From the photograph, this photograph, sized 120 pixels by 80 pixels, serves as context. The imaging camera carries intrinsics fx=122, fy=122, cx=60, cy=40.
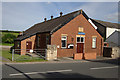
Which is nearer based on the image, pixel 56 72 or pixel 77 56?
pixel 56 72

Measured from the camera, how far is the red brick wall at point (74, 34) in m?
17.5

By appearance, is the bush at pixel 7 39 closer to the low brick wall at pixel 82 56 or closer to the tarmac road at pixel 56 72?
the low brick wall at pixel 82 56

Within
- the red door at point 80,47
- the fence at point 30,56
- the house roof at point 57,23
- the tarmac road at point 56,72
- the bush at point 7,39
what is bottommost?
the tarmac road at point 56,72

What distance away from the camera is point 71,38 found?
18391 mm

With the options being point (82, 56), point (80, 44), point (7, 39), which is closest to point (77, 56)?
point (82, 56)

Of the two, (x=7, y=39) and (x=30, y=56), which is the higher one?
(x=7, y=39)

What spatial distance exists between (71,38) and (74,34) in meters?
0.84

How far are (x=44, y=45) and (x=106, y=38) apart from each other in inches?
938

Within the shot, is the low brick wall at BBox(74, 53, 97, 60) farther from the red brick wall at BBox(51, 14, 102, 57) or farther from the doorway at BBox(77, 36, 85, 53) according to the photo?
the doorway at BBox(77, 36, 85, 53)

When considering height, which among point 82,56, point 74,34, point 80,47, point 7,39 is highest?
point 74,34

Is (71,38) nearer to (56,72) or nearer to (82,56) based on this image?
(82,56)

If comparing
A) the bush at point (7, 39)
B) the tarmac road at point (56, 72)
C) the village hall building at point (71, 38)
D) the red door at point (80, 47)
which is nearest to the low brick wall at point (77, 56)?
the village hall building at point (71, 38)

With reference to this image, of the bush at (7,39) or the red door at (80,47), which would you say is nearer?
the red door at (80,47)

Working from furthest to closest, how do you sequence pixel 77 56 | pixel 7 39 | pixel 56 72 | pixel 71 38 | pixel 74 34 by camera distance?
pixel 7 39, pixel 74 34, pixel 71 38, pixel 77 56, pixel 56 72
